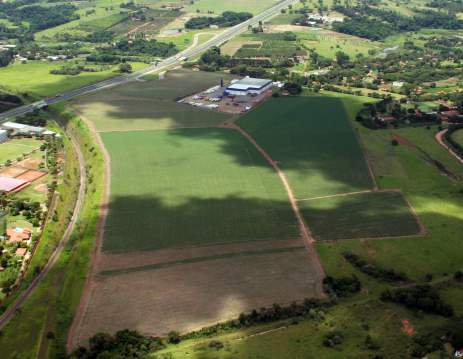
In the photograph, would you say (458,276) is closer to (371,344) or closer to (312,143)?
(371,344)

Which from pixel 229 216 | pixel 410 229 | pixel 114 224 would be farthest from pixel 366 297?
pixel 114 224

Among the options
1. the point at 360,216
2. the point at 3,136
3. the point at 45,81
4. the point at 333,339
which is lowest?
the point at 360,216

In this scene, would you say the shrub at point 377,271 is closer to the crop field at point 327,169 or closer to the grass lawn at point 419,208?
the grass lawn at point 419,208

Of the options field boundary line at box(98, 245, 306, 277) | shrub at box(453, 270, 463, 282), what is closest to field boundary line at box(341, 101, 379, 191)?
shrub at box(453, 270, 463, 282)

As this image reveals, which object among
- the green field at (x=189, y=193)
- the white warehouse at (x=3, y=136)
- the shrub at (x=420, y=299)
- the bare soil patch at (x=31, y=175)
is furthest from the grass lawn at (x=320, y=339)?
the white warehouse at (x=3, y=136)

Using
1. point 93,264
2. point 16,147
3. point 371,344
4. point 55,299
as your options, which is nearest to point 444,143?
point 371,344

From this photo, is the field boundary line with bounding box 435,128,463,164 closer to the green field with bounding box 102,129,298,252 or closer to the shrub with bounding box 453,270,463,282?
the green field with bounding box 102,129,298,252
